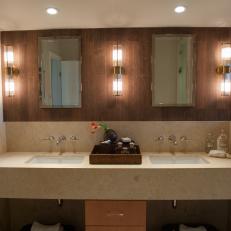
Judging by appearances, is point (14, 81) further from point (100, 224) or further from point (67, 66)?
point (100, 224)

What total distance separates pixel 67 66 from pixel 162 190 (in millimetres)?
1485

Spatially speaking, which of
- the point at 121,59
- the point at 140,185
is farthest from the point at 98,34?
the point at 140,185

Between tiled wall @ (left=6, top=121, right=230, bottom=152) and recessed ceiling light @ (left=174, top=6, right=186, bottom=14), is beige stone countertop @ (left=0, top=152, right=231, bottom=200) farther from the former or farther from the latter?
recessed ceiling light @ (left=174, top=6, right=186, bottom=14)

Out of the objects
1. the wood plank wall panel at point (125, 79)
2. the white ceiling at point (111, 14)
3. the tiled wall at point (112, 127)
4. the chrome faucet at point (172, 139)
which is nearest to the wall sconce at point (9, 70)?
the wood plank wall panel at point (125, 79)

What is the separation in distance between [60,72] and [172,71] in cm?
113

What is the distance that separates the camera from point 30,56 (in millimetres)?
2400

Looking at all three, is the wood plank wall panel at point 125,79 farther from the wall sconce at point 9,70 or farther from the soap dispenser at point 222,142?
the soap dispenser at point 222,142

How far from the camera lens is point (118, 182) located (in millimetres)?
1924

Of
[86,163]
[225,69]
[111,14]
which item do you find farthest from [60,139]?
[225,69]

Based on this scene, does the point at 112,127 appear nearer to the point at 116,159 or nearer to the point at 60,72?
the point at 116,159

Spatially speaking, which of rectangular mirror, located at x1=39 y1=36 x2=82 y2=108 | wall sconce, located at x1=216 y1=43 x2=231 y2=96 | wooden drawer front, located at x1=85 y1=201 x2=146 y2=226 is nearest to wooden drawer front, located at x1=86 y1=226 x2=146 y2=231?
wooden drawer front, located at x1=85 y1=201 x2=146 y2=226

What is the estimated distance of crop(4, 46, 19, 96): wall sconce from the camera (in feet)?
7.76

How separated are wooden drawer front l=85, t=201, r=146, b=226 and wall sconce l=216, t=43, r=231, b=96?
135cm

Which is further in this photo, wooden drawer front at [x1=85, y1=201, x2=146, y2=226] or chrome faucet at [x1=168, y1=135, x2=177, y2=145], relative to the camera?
chrome faucet at [x1=168, y1=135, x2=177, y2=145]
